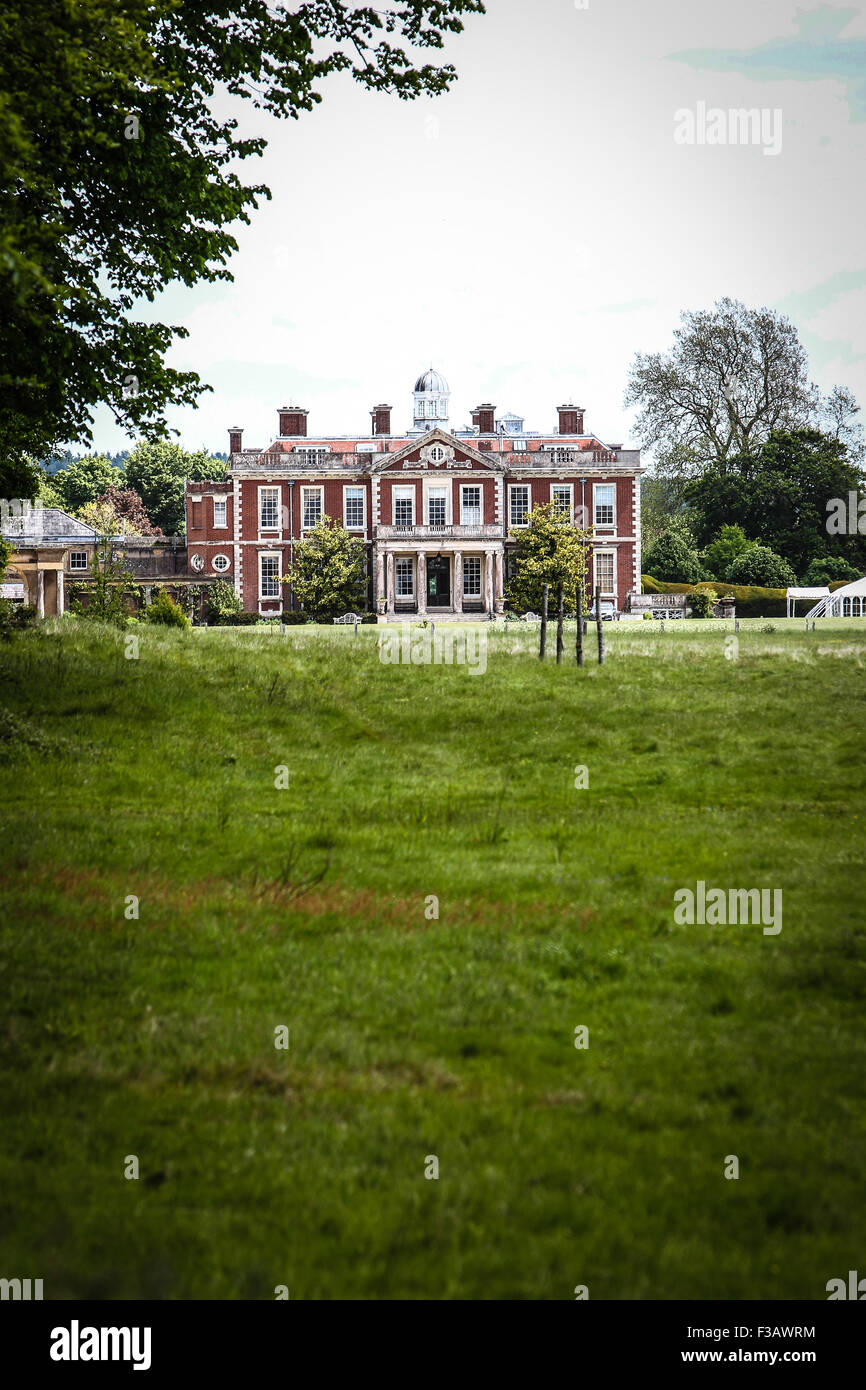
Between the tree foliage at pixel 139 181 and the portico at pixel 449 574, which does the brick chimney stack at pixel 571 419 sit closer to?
the portico at pixel 449 574

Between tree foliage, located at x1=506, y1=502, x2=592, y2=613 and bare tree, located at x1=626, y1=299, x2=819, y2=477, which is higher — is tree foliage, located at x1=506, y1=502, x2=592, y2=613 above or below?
below

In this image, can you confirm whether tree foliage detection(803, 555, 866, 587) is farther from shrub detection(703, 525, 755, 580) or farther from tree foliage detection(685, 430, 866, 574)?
shrub detection(703, 525, 755, 580)

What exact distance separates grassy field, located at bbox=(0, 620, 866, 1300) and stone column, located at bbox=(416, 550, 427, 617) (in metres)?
49.9

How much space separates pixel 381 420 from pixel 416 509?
11642 millimetres

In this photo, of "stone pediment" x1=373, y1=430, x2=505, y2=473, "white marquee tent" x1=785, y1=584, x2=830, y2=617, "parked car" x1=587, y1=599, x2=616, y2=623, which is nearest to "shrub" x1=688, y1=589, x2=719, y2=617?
"white marquee tent" x1=785, y1=584, x2=830, y2=617

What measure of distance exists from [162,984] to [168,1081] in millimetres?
1520

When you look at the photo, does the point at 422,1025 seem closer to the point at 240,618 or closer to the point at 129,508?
the point at 240,618

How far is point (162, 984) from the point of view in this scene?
7602mm

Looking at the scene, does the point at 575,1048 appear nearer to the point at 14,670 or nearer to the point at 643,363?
the point at 14,670

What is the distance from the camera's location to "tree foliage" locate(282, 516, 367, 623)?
63812 mm

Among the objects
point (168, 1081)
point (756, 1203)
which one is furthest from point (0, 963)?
point (756, 1203)

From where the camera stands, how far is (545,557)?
64.1 meters

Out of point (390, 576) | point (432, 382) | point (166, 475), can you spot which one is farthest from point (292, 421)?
point (166, 475)
